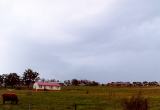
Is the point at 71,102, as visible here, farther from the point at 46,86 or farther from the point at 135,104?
the point at 46,86

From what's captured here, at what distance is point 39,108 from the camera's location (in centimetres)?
3866

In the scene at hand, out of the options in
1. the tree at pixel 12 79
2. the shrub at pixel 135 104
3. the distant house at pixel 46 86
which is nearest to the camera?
the shrub at pixel 135 104

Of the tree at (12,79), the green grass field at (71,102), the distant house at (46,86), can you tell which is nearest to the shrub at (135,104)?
the green grass field at (71,102)

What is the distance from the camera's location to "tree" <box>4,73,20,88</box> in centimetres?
15115

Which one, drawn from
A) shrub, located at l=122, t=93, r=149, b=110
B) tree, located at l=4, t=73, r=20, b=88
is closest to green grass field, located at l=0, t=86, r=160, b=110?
shrub, located at l=122, t=93, r=149, b=110

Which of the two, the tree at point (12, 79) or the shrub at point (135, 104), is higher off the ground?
the tree at point (12, 79)

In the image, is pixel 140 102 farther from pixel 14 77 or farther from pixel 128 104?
pixel 14 77

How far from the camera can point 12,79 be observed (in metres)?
151

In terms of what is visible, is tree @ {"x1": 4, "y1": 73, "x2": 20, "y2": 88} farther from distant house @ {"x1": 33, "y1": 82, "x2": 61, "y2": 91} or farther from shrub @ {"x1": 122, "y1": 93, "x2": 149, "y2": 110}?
shrub @ {"x1": 122, "y1": 93, "x2": 149, "y2": 110}

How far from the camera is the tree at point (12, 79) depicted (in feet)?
496

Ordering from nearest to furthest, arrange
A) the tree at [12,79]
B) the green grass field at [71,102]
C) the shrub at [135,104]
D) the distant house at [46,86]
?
the shrub at [135,104] → the green grass field at [71,102] → the distant house at [46,86] → the tree at [12,79]

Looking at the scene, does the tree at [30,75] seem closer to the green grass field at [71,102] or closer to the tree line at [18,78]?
the tree line at [18,78]

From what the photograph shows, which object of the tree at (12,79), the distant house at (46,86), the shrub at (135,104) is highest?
the tree at (12,79)

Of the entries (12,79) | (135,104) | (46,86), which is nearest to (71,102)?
(135,104)
